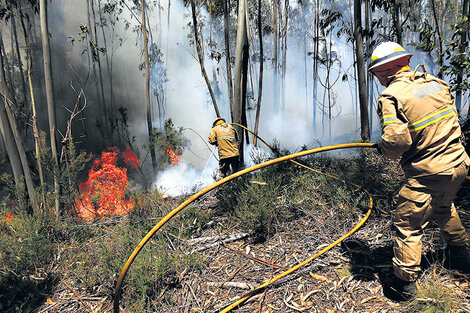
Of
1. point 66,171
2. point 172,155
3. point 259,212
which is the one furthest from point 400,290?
point 172,155

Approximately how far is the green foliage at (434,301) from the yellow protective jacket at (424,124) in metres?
0.78

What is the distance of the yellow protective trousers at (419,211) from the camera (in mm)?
1713

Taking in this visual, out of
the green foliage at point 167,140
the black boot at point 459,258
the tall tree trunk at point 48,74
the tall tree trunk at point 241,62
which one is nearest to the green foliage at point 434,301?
the black boot at point 459,258

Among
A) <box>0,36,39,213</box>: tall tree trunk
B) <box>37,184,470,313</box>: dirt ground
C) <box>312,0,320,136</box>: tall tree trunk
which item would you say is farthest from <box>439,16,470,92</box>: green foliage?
<box>312,0,320,136</box>: tall tree trunk

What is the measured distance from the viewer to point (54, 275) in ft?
8.44

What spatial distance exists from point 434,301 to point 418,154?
963mm

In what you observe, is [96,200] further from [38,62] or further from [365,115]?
[38,62]

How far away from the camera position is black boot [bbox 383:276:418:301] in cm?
173

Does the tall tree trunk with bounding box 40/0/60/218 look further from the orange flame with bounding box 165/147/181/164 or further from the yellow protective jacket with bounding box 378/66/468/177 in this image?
the orange flame with bounding box 165/147/181/164

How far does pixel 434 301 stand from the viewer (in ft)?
5.19

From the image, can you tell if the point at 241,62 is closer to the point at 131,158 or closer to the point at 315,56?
the point at 315,56

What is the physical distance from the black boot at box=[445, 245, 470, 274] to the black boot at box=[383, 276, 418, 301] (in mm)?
442

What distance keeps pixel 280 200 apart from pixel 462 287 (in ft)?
5.57

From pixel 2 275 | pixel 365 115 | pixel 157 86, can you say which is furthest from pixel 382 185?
pixel 157 86
